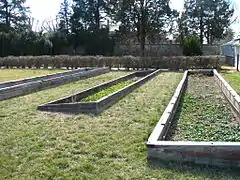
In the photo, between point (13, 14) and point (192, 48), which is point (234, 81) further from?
point (13, 14)

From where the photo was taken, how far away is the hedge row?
68.5ft

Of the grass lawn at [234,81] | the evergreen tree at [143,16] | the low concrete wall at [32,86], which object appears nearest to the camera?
the low concrete wall at [32,86]

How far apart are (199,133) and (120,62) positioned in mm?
17348

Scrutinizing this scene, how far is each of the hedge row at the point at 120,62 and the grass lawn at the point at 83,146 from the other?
553 inches

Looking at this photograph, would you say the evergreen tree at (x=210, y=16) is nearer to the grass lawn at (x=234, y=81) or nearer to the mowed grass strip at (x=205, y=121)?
the grass lawn at (x=234, y=81)

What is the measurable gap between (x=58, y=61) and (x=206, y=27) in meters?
20.6

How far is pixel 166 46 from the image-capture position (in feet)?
116

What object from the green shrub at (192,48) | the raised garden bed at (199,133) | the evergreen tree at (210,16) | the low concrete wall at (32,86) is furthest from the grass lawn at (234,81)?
the evergreen tree at (210,16)

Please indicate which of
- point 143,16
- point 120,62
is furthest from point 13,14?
point 120,62

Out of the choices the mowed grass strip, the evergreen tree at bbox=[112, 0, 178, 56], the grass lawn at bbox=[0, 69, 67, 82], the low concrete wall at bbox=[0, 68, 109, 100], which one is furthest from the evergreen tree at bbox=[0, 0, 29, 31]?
the mowed grass strip

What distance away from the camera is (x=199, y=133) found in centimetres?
518

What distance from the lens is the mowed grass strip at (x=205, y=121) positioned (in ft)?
16.4

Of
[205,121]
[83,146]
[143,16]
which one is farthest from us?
[143,16]

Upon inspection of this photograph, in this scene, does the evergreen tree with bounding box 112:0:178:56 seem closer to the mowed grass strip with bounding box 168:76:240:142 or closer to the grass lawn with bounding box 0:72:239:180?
the mowed grass strip with bounding box 168:76:240:142
